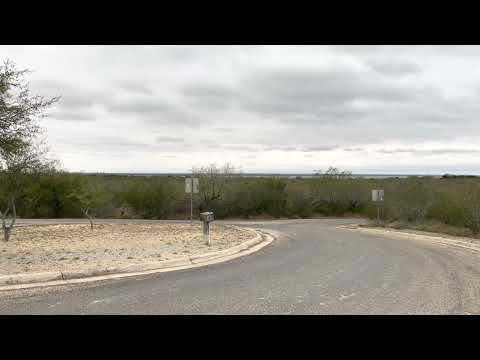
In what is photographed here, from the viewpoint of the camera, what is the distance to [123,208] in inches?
1193

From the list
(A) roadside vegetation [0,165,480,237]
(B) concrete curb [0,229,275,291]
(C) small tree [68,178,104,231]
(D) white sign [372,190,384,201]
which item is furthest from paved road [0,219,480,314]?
(A) roadside vegetation [0,165,480,237]

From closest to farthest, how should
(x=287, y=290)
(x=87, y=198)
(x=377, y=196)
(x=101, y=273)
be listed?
1. (x=287, y=290)
2. (x=101, y=273)
3. (x=377, y=196)
4. (x=87, y=198)

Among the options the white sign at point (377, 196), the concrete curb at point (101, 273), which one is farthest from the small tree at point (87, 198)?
the white sign at point (377, 196)

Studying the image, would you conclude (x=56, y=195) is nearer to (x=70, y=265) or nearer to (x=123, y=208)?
(x=123, y=208)

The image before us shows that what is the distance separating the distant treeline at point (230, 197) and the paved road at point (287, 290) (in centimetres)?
1502

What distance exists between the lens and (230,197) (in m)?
31.9

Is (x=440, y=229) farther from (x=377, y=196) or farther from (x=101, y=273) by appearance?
(x=101, y=273)

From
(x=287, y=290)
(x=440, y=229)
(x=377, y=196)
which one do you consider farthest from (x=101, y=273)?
(x=377, y=196)

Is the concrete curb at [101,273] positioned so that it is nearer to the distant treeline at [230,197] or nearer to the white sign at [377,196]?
the white sign at [377,196]

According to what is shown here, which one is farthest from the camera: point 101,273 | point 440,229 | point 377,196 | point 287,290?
point 377,196

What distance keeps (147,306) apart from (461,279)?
5.91 metres

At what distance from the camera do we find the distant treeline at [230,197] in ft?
83.7

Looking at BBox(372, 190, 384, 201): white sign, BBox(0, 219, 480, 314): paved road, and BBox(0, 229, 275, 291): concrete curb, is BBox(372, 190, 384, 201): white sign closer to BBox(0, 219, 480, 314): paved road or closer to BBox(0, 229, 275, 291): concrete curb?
BBox(0, 219, 480, 314): paved road

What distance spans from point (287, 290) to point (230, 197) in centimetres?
2543
